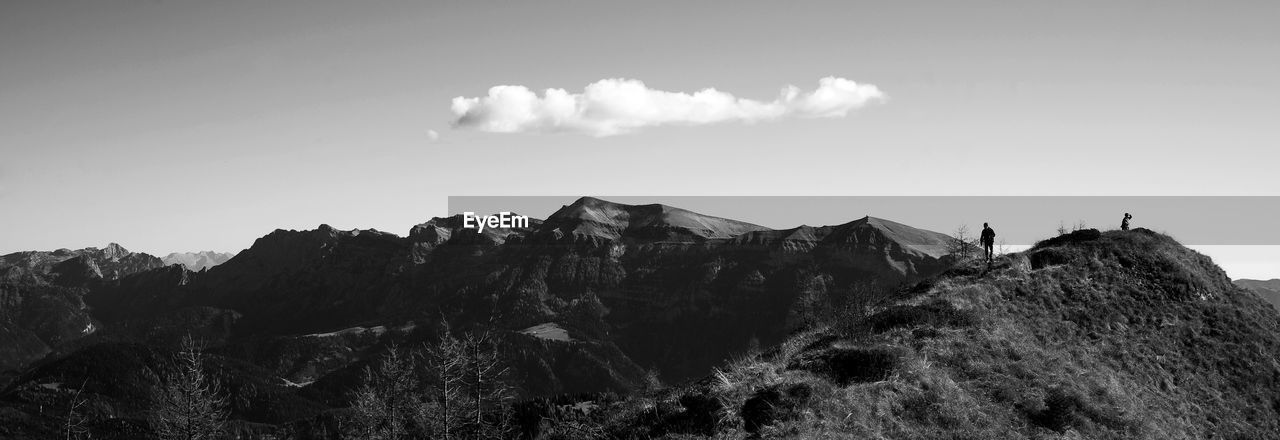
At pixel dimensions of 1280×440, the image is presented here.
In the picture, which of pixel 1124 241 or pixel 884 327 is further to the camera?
pixel 1124 241

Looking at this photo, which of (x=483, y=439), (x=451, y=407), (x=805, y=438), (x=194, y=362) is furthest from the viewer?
(x=194, y=362)

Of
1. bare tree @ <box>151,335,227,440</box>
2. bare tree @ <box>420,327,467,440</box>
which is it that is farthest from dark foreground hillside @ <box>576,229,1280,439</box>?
bare tree @ <box>151,335,227,440</box>

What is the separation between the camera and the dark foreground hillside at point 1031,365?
87.6 ft

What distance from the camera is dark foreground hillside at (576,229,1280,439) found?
26.7 meters

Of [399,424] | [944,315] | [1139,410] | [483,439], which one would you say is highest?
[944,315]

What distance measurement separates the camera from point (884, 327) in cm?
3891

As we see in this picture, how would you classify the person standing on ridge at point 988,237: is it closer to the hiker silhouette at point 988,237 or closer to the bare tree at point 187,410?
the hiker silhouette at point 988,237

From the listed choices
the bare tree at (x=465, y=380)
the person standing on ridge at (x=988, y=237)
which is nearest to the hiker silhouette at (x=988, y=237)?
the person standing on ridge at (x=988, y=237)

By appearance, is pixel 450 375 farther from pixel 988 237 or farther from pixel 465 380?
pixel 988 237

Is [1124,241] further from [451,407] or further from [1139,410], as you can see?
[451,407]

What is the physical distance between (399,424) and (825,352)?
279ft

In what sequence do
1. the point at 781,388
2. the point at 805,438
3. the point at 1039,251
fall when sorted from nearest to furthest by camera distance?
the point at 805,438
the point at 781,388
the point at 1039,251

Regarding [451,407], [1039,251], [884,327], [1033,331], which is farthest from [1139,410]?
[451,407]

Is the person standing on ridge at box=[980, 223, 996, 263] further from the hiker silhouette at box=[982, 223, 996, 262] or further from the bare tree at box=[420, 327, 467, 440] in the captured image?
the bare tree at box=[420, 327, 467, 440]
